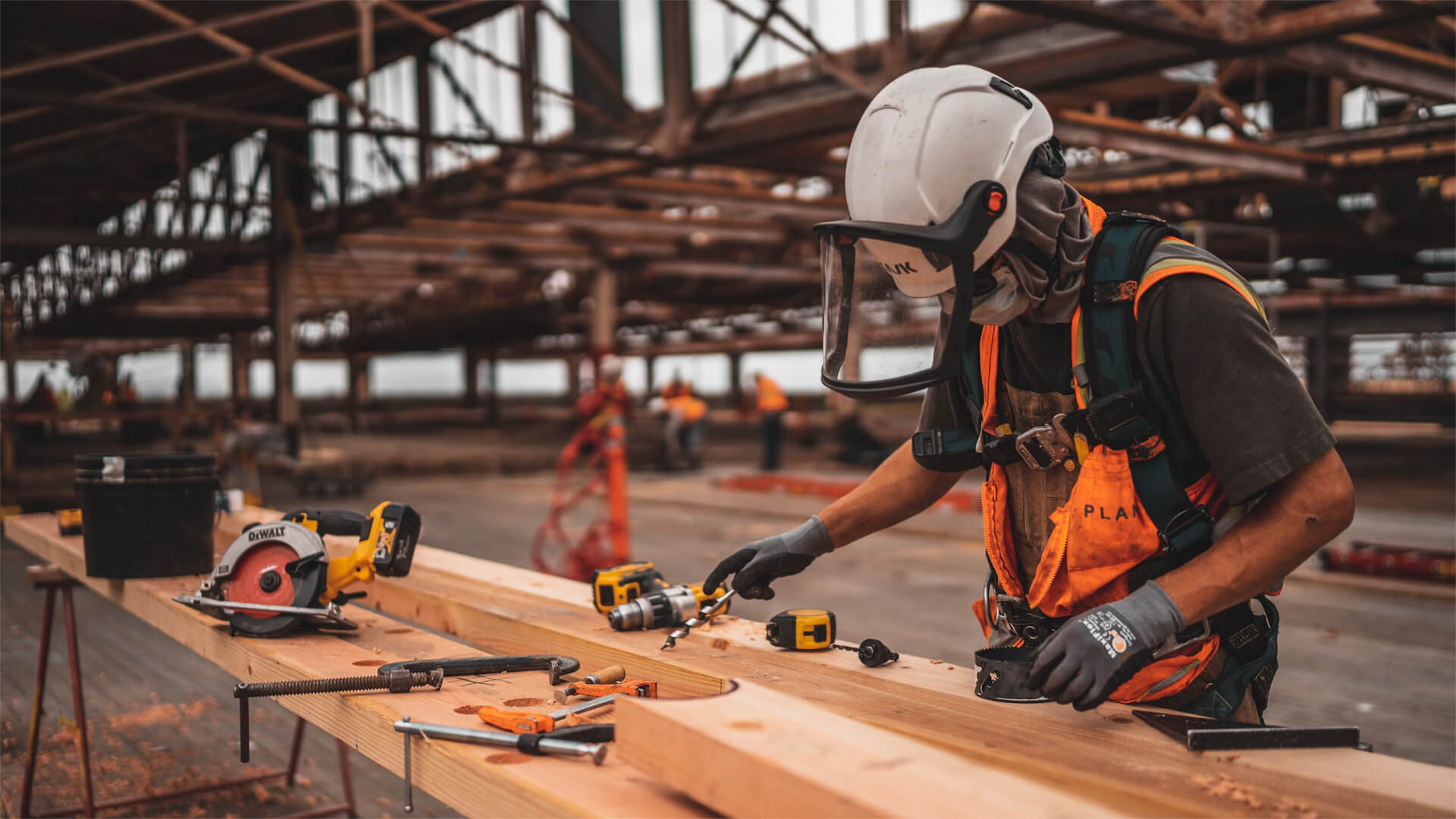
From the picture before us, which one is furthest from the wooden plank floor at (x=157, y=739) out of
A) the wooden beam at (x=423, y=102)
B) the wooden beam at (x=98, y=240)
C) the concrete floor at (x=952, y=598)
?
the wooden beam at (x=98, y=240)

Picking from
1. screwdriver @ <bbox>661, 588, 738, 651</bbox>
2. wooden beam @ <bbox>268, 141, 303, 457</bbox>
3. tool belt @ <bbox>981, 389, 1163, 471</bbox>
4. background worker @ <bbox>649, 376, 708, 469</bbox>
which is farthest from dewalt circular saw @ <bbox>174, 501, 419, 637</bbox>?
background worker @ <bbox>649, 376, 708, 469</bbox>

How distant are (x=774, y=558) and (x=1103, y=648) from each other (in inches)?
34.2

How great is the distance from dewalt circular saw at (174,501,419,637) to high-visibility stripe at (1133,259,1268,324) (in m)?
1.78

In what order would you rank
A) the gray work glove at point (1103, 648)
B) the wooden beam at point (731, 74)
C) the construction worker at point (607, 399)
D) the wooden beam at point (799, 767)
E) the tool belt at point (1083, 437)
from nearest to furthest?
1. the wooden beam at point (799, 767)
2. the gray work glove at point (1103, 648)
3. the tool belt at point (1083, 437)
4. the wooden beam at point (731, 74)
5. the construction worker at point (607, 399)

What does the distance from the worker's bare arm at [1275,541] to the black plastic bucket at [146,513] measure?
8.68ft

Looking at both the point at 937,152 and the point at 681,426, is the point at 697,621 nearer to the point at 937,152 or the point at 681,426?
the point at 937,152

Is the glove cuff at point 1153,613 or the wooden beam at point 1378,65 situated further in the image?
the wooden beam at point 1378,65

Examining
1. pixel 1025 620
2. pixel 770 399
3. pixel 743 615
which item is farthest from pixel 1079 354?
pixel 770 399

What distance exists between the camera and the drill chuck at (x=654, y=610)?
2.44 m

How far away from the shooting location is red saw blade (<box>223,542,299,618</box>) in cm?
254

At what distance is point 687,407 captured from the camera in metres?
17.7

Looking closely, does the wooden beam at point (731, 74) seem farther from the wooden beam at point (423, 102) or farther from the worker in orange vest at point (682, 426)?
the worker in orange vest at point (682, 426)

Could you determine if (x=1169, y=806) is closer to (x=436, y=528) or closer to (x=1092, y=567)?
(x=1092, y=567)

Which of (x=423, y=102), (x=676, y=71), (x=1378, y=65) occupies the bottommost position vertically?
(x=1378, y=65)
